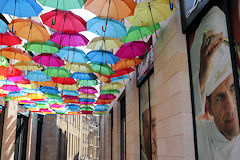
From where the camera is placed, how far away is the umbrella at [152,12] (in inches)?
176

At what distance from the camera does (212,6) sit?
132 inches

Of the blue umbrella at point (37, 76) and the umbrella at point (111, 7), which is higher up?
the umbrella at point (111, 7)

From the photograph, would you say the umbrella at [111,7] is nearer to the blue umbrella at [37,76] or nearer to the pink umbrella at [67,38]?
the pink umbrella at [67,38]

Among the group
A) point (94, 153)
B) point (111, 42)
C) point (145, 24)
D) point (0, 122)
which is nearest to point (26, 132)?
point (0, 122)

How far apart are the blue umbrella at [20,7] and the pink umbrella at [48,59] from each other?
254cm

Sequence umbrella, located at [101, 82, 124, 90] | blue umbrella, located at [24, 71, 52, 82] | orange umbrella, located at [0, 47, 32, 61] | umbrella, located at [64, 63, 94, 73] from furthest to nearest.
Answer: umbrella, located at [101, 82, 124, 90] → blue umbrella, located at [24, 71, 52, 82] → umbrella, located at [64, 63, 94, 73] → orange umbrella, located at [0, 47, 32, 61]

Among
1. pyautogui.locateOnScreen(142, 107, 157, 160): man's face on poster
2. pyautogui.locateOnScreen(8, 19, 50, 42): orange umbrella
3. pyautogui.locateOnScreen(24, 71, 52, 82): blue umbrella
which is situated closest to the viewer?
pyautogui.locateOnScreen(8, 19, 50, 42): orange umbrella

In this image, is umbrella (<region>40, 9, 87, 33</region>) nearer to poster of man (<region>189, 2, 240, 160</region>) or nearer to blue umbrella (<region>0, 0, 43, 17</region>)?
blue umbrella (<region>0, 0, 43, 17</region>)

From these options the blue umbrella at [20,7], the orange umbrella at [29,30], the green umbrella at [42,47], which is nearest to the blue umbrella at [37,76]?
the green umbrella at [42,47]

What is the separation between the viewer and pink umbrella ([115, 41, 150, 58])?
6394mm

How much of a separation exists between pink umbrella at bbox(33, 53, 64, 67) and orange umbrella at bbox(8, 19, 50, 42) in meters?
1.36

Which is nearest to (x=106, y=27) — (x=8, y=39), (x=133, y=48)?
(x=133, y=48)

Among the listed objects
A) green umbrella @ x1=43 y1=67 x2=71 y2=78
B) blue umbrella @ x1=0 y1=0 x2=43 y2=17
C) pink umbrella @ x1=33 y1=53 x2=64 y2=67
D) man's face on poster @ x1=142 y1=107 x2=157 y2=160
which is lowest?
man's face on poster @ x1=142 y1=107 x2=157 y2=160

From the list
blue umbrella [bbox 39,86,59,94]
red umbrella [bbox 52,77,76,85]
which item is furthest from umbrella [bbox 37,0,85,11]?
blue umbrella [bbox 39,86,59,94]
